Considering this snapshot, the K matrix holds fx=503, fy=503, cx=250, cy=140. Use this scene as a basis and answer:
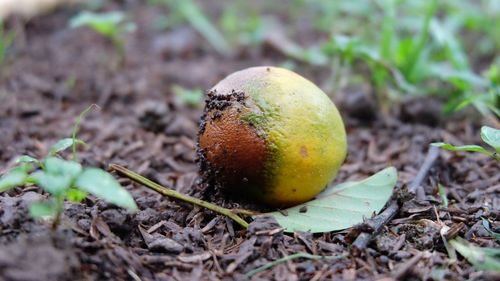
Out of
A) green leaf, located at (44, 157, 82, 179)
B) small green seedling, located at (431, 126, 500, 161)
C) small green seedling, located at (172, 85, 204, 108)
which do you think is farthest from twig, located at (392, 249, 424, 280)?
small green seedling, located at (172, 85, 204, 108)

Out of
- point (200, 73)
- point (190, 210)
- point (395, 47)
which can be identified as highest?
point (395, 47)

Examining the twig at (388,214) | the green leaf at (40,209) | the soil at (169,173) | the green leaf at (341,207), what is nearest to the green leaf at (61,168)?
the green leaf at (40,209)

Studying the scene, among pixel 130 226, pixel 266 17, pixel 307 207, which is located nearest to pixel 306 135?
→ pixel 307 207

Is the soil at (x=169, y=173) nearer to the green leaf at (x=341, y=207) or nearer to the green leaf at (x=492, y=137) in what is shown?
the green leaf at (x=341, y=207)

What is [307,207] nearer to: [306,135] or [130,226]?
[306,135]

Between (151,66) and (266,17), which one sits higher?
(266,17)

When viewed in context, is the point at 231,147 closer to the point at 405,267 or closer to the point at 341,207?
the point at 341,207

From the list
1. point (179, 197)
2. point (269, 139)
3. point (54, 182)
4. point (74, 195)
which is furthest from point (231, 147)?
point (54, 182)
